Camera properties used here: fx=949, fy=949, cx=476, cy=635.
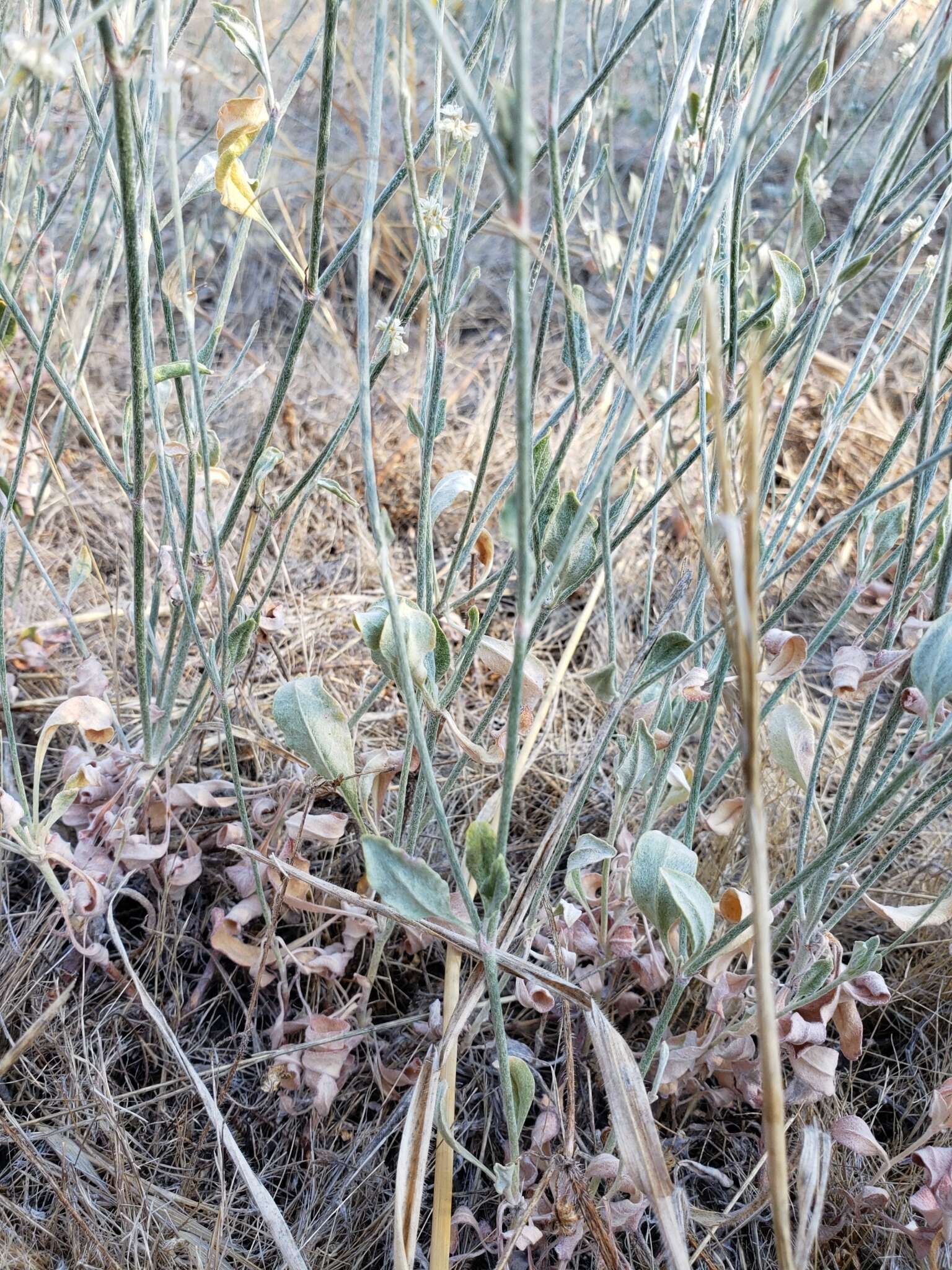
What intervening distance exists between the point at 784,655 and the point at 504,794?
0.30 metres

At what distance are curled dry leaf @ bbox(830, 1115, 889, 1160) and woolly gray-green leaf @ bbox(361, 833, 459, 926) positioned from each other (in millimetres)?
471

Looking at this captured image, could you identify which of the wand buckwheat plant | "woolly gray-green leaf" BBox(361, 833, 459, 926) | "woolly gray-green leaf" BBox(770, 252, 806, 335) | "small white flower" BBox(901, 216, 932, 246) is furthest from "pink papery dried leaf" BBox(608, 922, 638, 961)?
"small white flower" BBox(901, 216, 932, 246)

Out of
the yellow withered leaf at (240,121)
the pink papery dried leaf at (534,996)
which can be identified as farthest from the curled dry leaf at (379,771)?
the yellow withered leaf at (240,121)

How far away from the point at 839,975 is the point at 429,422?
25.2 inches

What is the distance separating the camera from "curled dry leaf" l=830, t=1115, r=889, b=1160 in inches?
33.4

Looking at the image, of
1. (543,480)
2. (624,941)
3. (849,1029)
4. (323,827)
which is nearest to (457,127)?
(543,480)

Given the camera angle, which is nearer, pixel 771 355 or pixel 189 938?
pixel 771 355

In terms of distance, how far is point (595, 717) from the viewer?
4.65 ft

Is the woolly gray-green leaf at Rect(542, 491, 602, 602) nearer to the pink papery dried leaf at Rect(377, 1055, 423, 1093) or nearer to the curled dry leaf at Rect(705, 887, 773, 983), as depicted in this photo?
the curled dry leaf at Rect(705, 887, 773, 983)

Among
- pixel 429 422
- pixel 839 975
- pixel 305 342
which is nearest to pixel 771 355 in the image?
pixel 429 422

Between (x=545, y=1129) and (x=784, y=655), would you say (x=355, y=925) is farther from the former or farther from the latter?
(x=784, y=655)

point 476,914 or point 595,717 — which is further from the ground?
point 476,914

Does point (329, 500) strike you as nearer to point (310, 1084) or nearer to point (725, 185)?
point (310, 1084)

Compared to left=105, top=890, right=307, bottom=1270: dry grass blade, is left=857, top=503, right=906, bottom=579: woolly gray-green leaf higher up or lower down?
higher up
